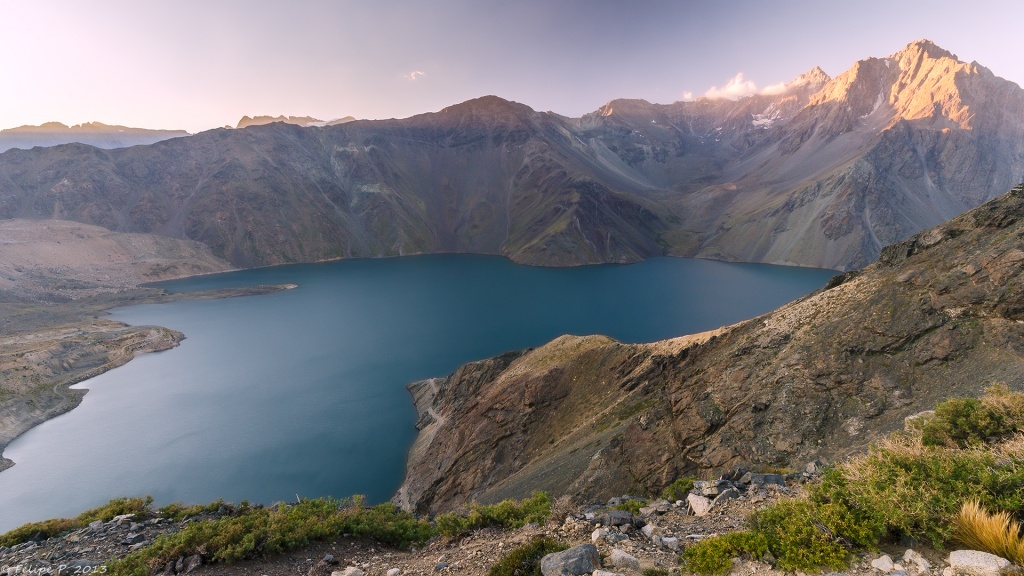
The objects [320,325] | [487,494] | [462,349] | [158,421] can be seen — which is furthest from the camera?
[320,325]

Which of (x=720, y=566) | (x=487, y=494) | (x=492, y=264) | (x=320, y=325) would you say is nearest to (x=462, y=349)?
(x=320, y=325)

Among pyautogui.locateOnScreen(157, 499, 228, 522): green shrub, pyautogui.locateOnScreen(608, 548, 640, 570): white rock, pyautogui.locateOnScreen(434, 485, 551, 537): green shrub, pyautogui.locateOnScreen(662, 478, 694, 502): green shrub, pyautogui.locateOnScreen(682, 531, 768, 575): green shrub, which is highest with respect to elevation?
pyautogui.locateOnScreen(682, 531, 768, 575): green shrub

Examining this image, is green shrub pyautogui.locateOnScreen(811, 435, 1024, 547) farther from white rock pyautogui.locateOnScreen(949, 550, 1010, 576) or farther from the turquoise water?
the turquoise water

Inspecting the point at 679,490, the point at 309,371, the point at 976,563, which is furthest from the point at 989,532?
the point at 309,371

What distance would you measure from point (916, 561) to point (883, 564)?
429mm

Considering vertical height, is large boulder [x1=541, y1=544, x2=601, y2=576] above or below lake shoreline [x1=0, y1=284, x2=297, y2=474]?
above

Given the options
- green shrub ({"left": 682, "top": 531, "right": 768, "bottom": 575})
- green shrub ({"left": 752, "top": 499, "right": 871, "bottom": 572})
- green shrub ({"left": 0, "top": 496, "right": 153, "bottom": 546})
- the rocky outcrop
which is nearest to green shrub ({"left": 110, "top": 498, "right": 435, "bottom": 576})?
green shrub ({"left": 0, "top": 496, "right": 153, "bottom": 546})

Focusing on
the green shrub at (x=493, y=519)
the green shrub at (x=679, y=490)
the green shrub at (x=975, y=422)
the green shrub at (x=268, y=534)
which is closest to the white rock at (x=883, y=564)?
the green shrub at (x=975, y=422)

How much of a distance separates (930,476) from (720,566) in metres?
3.98

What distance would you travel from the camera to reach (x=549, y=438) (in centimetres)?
3962

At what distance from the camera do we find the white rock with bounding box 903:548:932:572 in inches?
243

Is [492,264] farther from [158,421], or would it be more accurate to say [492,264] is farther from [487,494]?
[487,494]

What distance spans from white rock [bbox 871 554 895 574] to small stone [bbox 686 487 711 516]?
5541mm

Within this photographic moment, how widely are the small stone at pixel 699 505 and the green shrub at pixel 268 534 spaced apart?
8.85m
